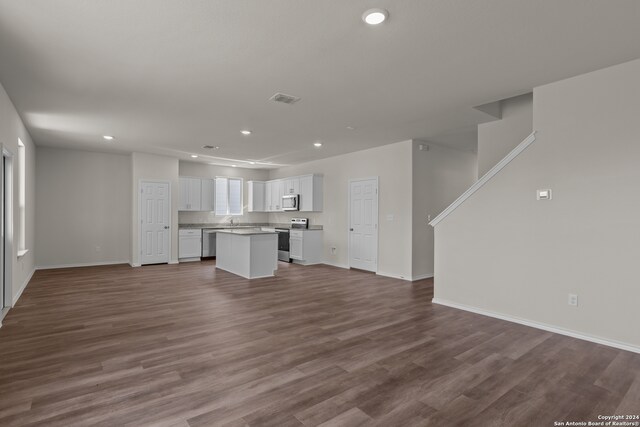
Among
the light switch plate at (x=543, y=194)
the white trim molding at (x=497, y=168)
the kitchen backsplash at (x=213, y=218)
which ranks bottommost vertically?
the kitchen backsplash at (x=213, y=218)

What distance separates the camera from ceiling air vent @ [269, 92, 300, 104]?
4047 millimetres

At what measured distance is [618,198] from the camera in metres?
3.29

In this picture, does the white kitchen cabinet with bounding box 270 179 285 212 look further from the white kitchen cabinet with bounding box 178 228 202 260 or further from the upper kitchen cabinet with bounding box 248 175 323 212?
the white kitchen cabinet with bounding box 178 228 202 260

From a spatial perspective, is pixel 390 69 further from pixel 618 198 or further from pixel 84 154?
pixel 84 154

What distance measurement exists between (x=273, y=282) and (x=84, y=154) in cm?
566

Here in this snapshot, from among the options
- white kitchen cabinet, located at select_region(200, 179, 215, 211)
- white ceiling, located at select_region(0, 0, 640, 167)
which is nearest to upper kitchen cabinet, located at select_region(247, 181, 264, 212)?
white kitchen cabinet, located at select_region(200, 179, 215, 211)

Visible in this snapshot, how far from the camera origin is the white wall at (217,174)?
9547mm

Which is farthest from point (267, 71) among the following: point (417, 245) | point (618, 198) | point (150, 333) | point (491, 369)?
point (417, 245)

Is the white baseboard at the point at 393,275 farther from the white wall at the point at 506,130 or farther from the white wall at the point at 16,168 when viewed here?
the white wall at the point at 16,168

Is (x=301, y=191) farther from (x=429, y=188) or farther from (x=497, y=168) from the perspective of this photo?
(x=497, y=168)

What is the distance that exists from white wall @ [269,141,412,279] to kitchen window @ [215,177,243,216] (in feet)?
10.1

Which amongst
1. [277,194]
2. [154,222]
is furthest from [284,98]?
[277,194]

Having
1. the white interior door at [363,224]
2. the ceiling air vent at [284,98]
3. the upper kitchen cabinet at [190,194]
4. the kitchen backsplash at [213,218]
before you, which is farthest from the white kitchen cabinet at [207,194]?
the ceiling air vent at [284,98]

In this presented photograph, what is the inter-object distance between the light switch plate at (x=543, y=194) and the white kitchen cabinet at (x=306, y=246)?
5314 mm
